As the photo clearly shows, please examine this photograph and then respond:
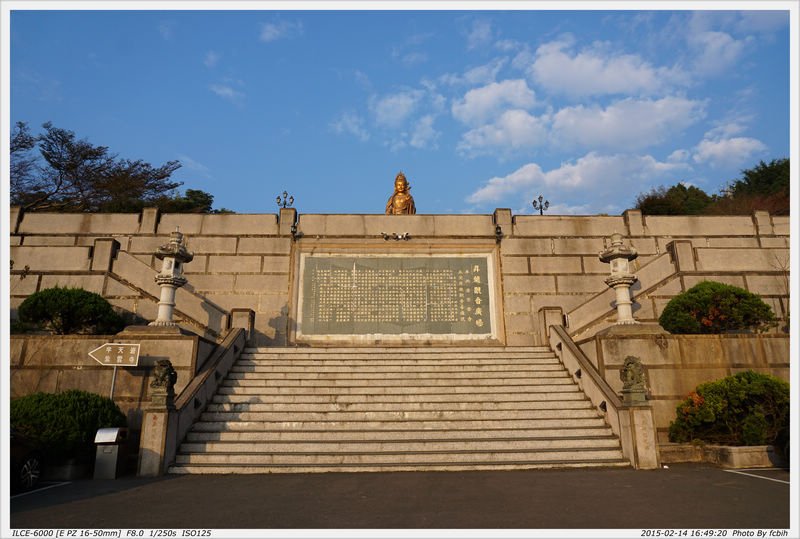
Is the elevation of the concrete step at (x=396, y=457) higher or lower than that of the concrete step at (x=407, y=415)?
lower

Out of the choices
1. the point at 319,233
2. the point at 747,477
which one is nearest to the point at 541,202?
the point at 319,233

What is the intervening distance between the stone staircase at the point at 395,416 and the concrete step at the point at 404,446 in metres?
0.02

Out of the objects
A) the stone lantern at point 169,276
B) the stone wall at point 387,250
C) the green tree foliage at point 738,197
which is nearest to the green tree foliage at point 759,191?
the green tree foliage at point 738,197

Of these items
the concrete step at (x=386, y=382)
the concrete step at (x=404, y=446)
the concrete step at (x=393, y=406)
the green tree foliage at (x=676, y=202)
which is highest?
the green tree foliage at (x=676, y=202)

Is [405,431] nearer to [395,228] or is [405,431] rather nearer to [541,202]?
[395,228]

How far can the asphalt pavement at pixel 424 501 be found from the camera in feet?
16.9

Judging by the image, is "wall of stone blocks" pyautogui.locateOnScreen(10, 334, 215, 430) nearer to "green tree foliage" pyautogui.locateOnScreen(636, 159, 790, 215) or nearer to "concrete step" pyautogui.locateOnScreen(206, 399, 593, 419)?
"concrete step" pyautogui.locateOnScreen(206, 399, 593, 419)

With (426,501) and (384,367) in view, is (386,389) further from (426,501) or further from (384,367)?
(426,501)

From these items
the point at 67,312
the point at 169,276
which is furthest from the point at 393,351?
the point at 67,312

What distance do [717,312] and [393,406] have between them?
350 inches

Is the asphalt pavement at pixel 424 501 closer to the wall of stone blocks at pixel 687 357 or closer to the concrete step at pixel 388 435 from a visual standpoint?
the concrete step at pixel 388 435

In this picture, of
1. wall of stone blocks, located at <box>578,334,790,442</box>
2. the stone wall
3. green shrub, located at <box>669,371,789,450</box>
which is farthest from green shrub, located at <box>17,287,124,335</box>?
green shrub, located at <box>669,371,789,450</box>

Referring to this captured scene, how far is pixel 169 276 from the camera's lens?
12523 millimetres

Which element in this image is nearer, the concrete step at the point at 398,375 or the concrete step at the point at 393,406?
the concrete step at the point at 393,406
